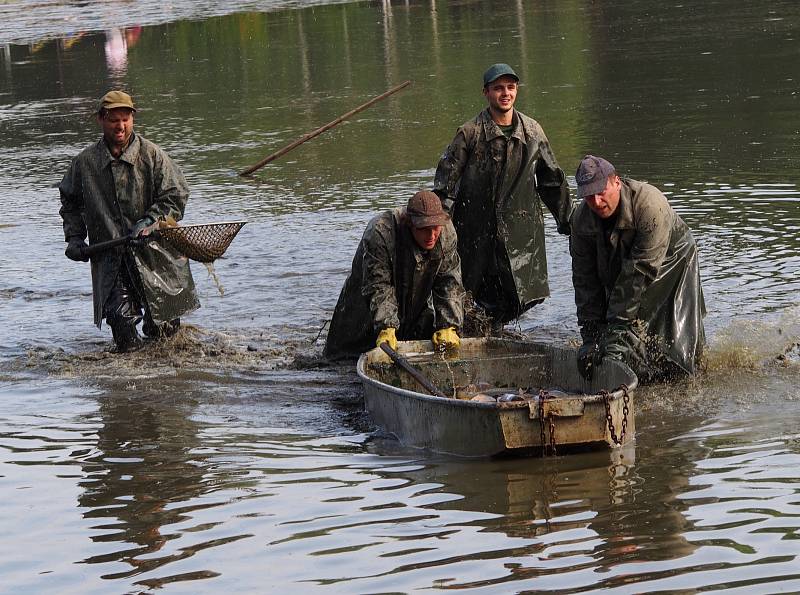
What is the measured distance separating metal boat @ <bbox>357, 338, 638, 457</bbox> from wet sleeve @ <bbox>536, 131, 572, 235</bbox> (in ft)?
4.47

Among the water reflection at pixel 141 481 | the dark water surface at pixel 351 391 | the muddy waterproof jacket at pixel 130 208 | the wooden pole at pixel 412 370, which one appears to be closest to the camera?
the dark water surface at pixel 351 391

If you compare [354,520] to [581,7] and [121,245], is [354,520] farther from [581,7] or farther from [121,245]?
[581,7]

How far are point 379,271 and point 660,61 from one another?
15.0 m

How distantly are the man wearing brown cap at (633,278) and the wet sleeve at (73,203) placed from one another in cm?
348

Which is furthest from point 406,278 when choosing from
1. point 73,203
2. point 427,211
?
point 73,203

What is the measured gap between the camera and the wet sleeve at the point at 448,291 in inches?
331

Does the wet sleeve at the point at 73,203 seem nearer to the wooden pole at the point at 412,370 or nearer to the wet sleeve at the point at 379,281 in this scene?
the wet sleeve at the point at 379,281

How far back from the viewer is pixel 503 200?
30.4 ft

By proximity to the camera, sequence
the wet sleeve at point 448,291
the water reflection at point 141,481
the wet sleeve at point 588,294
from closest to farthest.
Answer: the water reflection at point 141,481 → the wet sleeve at point 588,294 → the wet sleeve at point 448,291

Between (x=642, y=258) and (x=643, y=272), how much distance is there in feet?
0.26

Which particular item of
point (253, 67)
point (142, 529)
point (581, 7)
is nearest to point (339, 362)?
point (142, 529)

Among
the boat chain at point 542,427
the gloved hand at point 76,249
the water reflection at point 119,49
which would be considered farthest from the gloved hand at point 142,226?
the water reflection at point 119,49

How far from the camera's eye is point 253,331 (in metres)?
10.5

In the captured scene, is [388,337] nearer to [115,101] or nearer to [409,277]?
[409,277]
